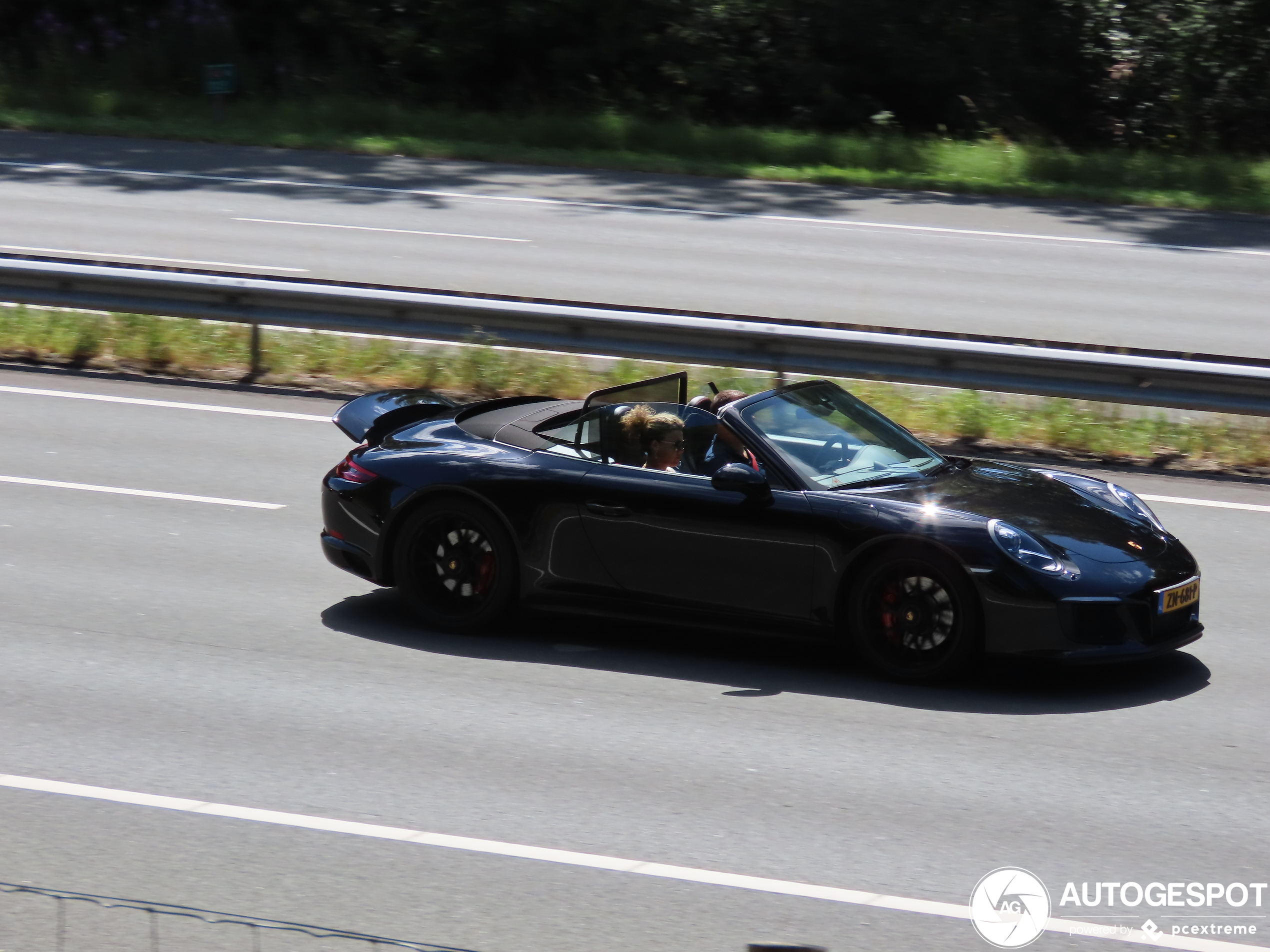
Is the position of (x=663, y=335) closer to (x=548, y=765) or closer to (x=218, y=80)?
(x=548, y=765)

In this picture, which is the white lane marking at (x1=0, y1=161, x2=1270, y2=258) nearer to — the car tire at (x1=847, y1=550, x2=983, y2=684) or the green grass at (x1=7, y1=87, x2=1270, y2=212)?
the green grass at (x1=7, y1=87, x2=1270, y2=212)

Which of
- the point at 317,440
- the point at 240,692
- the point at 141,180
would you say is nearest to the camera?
the point at 240,692

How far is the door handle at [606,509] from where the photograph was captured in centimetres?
730

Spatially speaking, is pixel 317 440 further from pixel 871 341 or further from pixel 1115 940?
pixel 1115 940

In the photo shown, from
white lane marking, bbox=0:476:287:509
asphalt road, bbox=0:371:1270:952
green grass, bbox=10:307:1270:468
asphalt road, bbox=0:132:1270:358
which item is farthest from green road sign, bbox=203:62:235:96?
asphalt road, bbox=0:371:1270:952

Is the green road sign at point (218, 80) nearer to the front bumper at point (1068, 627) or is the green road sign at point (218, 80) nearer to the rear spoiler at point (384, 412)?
the rear spoiler at point (384, 412)

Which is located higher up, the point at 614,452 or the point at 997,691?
the point at 614,452

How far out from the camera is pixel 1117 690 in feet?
22.9

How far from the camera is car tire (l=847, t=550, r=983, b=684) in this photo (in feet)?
22.2

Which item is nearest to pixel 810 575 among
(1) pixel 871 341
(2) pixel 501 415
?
(2) pixel 501 415

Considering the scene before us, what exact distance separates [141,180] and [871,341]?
46.8 feet

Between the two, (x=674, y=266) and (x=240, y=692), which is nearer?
(x=240, y=692)

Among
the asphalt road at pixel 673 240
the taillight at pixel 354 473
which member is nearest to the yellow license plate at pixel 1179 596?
the taillight at pixel 354 473

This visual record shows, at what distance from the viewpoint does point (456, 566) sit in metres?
7.76
